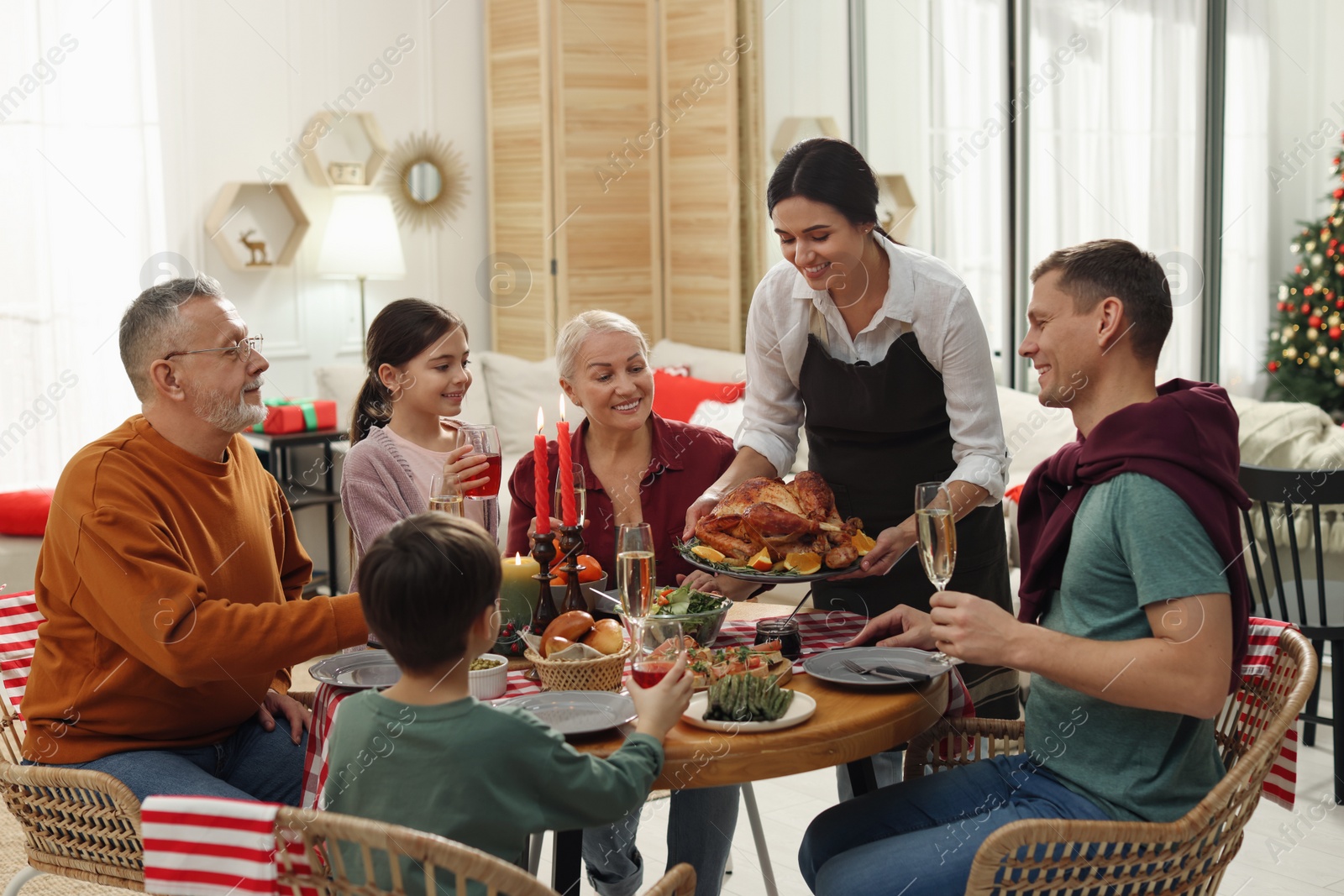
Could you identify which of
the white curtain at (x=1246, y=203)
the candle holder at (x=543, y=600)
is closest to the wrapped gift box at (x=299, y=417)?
the candle holder at (x=543, y=600)

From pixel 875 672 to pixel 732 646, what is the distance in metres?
0.29

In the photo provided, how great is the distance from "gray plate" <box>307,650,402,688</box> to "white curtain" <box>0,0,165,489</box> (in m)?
4.05

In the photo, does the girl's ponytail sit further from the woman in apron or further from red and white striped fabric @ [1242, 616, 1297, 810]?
red and white striped fabric @ [1242, 616, 1297, 810]

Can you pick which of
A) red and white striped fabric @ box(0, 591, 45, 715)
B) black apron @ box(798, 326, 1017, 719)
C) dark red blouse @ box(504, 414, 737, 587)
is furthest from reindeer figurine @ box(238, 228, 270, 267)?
black apron @ box(798, 326, 1017, 719)

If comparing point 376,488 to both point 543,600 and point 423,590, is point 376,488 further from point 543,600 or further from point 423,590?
point 423,590

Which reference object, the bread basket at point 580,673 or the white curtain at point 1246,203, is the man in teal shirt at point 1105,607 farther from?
the white curtain at point 1246,203

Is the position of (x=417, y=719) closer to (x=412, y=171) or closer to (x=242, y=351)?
(x=242, y=351)

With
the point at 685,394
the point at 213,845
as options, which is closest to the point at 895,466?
the point at 213,845

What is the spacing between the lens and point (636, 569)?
6.04 feet

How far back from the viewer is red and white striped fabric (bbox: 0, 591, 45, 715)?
2285 mm

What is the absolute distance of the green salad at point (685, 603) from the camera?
204cm

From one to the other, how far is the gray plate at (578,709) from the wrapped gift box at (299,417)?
3687 millimetres

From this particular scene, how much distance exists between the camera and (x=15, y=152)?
17.4 ft

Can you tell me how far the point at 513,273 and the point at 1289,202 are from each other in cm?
359
